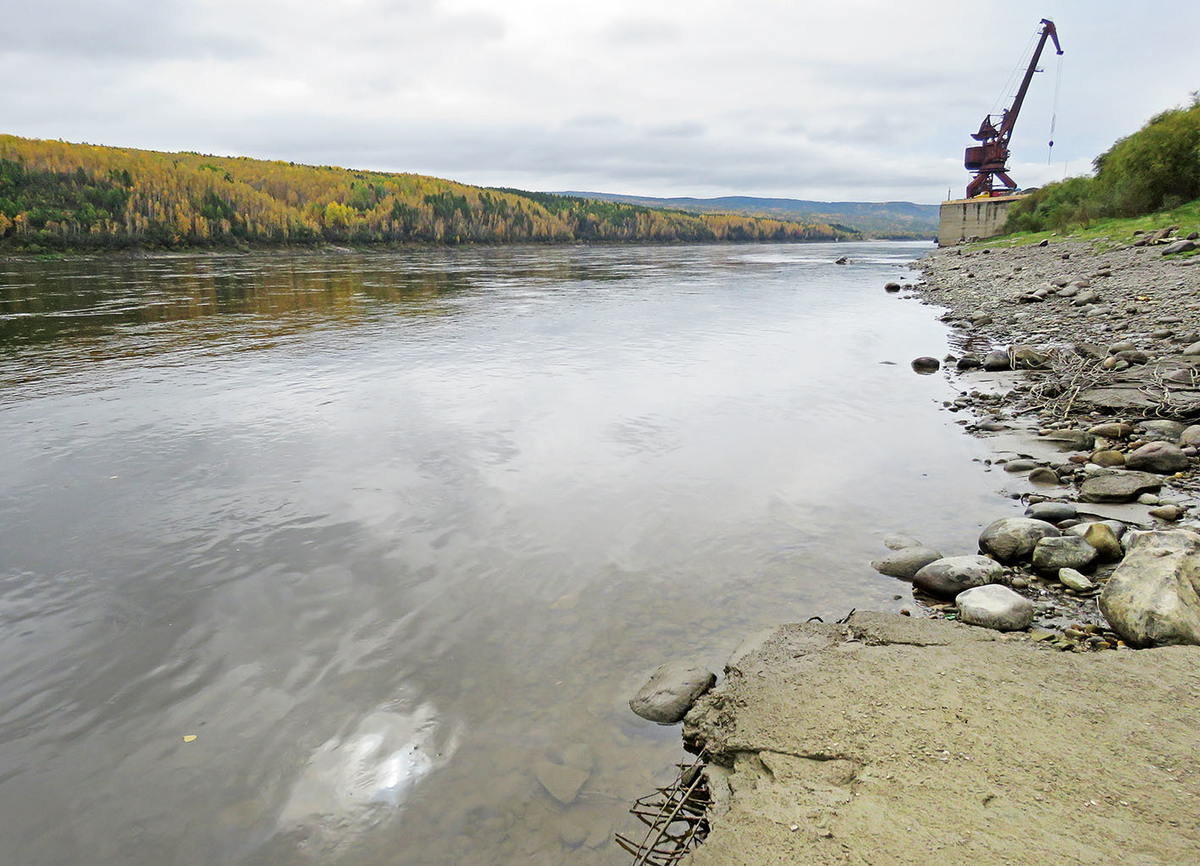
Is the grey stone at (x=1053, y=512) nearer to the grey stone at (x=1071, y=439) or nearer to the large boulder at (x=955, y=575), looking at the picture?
the large boulder at (x=955, y=575)

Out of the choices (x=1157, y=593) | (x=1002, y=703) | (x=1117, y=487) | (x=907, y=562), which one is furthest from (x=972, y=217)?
(x=1002, y=703)

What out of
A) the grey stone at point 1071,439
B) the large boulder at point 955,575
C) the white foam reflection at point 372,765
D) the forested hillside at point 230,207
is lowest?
the white foam reflection at point 372,765

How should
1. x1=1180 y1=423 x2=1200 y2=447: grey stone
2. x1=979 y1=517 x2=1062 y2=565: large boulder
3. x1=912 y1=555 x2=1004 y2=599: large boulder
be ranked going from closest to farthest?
x1=912 y1=555 x2=1004 y2=599: large boulder, x1=979 y1=517 x2=1062 y2=565: large boulder, x1=1180 y1=423 x2=1200 y2=447: grey stone

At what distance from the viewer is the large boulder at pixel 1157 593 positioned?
14.5ft

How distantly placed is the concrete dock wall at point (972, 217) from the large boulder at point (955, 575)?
260 ft

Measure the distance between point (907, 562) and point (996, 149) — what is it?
97.5 m

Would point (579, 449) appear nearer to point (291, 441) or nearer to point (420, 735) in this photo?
point (291, 441)

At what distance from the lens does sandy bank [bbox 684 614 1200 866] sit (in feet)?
9.37

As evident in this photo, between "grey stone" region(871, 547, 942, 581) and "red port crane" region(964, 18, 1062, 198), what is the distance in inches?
3714

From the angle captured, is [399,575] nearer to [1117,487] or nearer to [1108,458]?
[1117,487]

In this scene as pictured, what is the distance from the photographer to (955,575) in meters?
5.82

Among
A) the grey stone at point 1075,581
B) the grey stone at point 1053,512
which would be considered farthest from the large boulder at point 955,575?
the grey stone at point 1053,512

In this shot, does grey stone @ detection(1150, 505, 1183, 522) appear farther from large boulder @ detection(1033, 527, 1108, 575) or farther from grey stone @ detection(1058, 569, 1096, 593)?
grey stone @ detection(1058, 569, 1096, 593)

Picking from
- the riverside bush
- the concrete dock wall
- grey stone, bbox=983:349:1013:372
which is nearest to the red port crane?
the concrete dock wall
